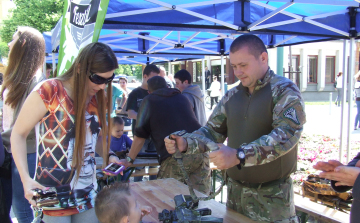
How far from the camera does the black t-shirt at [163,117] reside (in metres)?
3.11

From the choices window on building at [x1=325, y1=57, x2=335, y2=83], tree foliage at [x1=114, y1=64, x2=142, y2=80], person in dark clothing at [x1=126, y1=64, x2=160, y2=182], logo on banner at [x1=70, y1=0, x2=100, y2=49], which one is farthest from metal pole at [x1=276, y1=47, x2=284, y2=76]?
tree foliage at [x1=114, y1=64, x2=142, y2=80]

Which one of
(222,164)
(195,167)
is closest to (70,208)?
(222,164)

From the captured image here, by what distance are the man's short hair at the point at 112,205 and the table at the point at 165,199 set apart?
25 centimetres

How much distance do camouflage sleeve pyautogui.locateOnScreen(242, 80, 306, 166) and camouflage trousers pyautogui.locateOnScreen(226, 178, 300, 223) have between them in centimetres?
35

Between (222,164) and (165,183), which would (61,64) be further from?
(222,164)

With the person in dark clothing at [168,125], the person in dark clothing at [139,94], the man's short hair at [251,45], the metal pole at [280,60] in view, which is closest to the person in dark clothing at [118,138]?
the person in dark clothing at [139,94]

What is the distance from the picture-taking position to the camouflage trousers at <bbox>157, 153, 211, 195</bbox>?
3.15 m

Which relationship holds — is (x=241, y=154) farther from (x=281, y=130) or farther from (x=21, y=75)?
(x=21, y=75)

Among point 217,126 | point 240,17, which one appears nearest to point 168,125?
point 217,126

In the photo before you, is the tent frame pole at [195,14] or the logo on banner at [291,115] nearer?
the logo on banner at [291,115]

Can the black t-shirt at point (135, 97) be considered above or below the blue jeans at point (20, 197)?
above

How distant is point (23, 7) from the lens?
22.5 meters

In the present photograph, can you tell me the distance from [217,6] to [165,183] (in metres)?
2.57

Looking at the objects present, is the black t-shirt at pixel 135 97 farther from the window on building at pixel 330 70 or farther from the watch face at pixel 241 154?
the window on building at pixel 330 70
